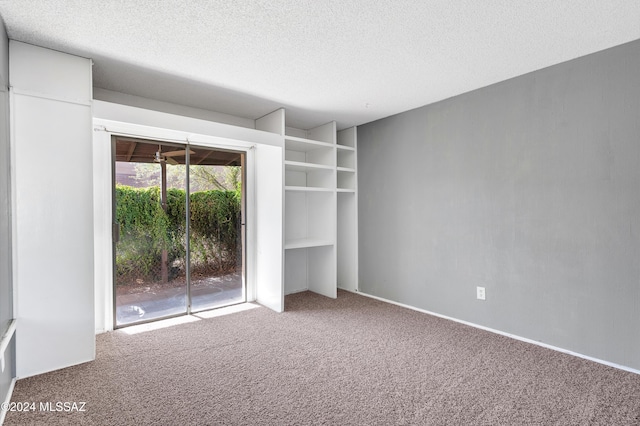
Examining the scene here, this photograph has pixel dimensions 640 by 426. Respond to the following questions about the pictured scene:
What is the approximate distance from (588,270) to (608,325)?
1.34 feet

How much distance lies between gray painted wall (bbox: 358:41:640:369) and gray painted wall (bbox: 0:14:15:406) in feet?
11.3

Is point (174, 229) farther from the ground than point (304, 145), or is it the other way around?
point (304, 145)

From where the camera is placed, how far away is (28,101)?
2.18 metres

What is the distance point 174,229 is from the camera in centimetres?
354

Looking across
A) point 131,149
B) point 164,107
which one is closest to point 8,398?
point 131,149

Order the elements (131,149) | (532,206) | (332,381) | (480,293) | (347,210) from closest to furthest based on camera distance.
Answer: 1. (332,381)
2. (532,206)
3. (480,293)
4. (131,149)
5. (347,210)

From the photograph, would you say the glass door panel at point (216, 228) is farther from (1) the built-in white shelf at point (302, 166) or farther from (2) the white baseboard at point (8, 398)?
(2) the white baseboard at point (8, 398)

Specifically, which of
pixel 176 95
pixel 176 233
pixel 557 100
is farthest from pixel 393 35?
pixel 176 233

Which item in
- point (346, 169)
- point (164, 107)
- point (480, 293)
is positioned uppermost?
point (164, 107)

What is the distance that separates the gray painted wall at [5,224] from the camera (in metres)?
1.87

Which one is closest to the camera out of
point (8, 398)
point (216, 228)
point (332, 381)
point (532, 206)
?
point (8, 398)

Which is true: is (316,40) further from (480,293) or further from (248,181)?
(480,293)

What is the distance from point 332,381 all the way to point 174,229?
2.39m

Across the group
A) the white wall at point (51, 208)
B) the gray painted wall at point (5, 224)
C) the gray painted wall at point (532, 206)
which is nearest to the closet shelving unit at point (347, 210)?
the gray painted wall at point (532, 206)
